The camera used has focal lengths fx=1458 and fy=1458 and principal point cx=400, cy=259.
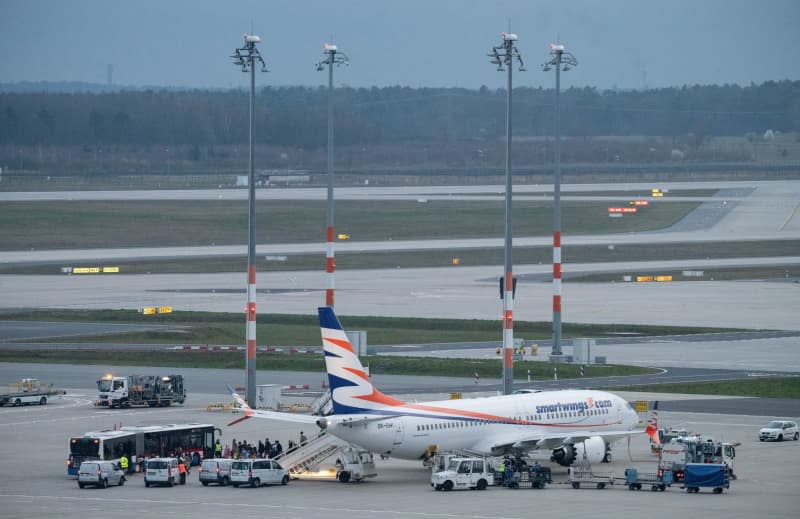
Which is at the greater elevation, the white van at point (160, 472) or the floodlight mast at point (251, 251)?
the floodlight mast at point (251, 251)

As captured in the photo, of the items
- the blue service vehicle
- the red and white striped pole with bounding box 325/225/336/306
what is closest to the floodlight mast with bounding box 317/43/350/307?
the red and white striped pole with bounding box 325/225/336/306

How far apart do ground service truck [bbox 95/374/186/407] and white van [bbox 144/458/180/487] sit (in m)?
23.8

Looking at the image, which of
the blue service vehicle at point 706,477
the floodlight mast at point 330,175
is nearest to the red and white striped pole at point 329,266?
the floodlight mast at point 330,175

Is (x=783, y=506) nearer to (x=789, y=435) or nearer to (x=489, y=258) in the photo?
(x=789, y=435)

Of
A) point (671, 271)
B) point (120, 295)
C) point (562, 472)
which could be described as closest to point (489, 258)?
point (671, 271)

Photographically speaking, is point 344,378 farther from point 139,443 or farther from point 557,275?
point 557,275

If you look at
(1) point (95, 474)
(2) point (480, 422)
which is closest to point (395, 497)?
(2) point (480, 422)

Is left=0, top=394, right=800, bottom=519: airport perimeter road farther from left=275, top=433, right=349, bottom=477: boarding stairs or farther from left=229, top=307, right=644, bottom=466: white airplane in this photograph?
left=229, top=307, right=644, bottom=466: white airplane

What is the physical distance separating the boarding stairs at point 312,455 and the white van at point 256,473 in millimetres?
1758

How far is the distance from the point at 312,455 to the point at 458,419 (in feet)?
19.0

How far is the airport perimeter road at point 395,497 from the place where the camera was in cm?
4622

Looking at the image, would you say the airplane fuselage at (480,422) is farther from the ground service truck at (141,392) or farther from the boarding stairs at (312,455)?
the ground service truck at (141,392)

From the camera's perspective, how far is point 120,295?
131625mm

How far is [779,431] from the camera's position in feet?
209
